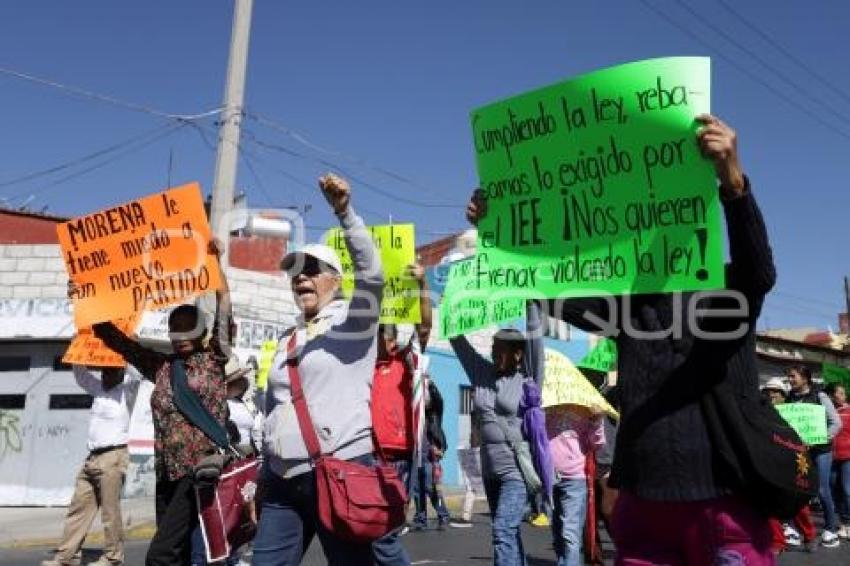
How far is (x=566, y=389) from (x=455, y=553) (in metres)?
3.15

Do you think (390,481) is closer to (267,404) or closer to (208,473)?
(267,404)

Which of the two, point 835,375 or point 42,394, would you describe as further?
point 835,375

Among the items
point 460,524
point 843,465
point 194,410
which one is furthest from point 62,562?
point 843,465

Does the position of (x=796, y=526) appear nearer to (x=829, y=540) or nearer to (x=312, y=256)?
(x=829, y=540)

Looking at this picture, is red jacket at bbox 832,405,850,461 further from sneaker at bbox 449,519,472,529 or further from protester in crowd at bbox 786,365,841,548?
sneaker at bbox 449,519,472,529

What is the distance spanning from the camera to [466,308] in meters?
6.28

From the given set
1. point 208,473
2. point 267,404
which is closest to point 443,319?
point 208,473

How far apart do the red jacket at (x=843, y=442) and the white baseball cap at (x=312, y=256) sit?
30.2 ft

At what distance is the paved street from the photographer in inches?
342

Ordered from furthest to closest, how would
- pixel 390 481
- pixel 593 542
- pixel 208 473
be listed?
pixel 593 542 < pixel 208 473 < pixel 390 481

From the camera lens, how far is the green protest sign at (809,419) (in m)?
10.3

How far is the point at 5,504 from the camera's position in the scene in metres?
13.5

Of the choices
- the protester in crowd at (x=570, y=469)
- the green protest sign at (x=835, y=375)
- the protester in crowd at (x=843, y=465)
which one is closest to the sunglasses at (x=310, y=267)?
the protester in crowd at (x=570, y=469)

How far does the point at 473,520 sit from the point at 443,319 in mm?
7397
